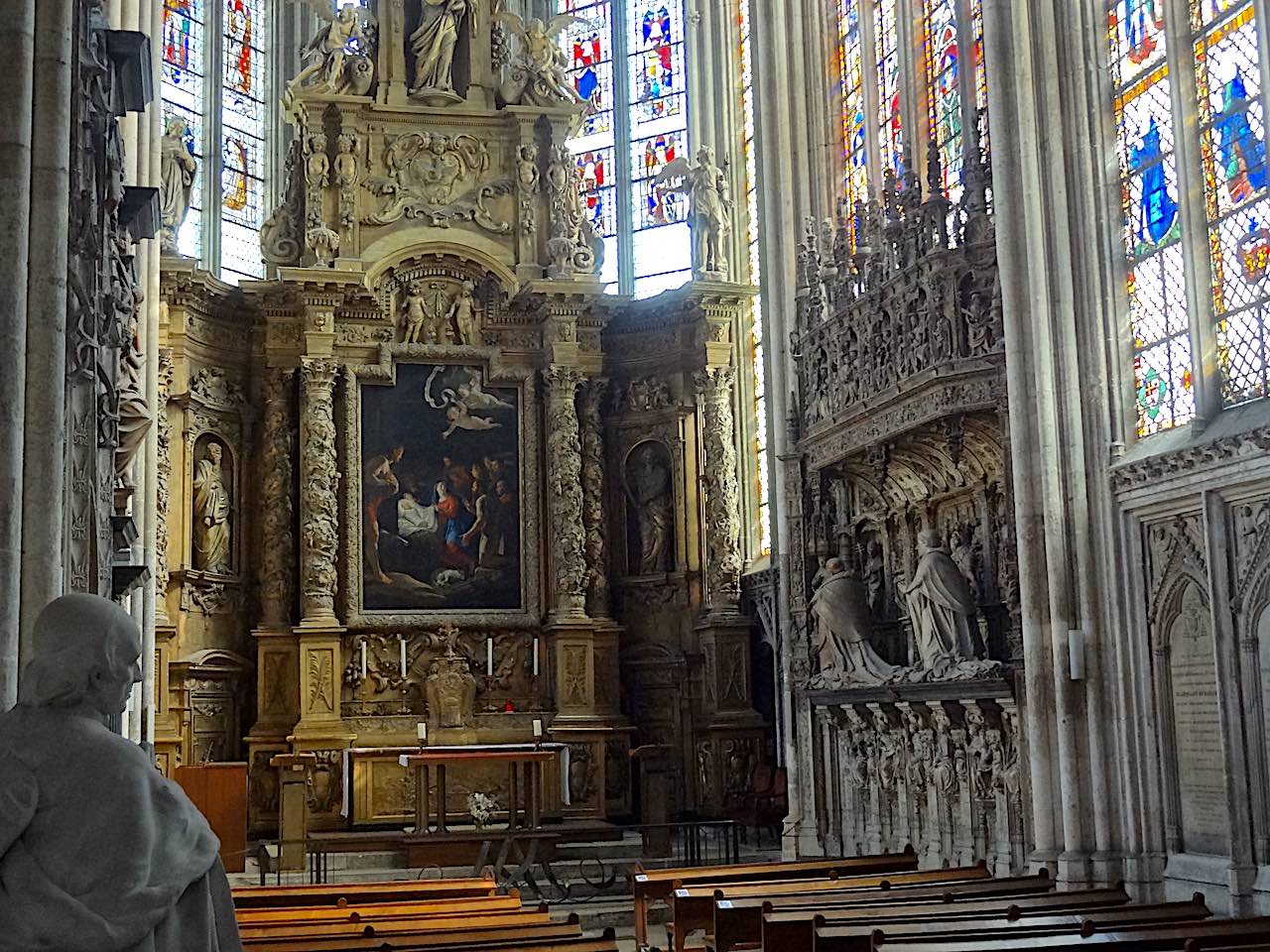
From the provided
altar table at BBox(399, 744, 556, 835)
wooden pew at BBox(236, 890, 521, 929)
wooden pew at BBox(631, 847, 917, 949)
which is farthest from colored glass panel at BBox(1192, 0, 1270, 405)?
altar table at BBox(399, 744, 556, 835)

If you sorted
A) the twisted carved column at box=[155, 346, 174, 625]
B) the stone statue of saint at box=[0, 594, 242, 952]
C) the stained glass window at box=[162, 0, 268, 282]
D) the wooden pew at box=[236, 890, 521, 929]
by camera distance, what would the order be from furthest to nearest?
the stained glass window at box=[162, 0, 268, 282] < the twisted carved column at box=[155, 346, 174, 625] < the wooden pew at box=[236, 890, 521, 929] < the stone statue of saint at box=[0, 594, 242, 952]

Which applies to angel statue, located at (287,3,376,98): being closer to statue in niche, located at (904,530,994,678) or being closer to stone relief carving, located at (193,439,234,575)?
stone relief carving, located at (193,439,234,575)

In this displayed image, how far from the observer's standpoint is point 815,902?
369 inches

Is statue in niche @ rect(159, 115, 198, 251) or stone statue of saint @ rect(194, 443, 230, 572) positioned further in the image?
stone statue of saint @ rect(194, 443, 230, 572)

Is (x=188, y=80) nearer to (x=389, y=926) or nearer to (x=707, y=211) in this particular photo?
(x=707, y=211)

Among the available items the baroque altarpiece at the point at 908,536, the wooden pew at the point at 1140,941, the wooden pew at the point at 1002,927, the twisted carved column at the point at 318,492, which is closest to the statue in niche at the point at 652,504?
the twisted carved column at the point at 318,492

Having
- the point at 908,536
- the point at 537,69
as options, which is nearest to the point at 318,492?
the point at 537,69

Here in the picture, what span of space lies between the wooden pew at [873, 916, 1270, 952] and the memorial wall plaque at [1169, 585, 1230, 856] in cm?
387

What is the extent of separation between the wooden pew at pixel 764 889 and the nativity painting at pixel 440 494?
10.1 meters

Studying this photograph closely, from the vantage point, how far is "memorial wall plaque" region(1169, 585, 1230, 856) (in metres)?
11.4

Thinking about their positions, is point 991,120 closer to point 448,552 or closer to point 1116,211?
point 1116,211

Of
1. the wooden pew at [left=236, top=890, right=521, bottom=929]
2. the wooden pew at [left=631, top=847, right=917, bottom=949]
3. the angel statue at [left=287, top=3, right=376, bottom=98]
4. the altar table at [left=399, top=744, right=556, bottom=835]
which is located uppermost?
the angel statue at [left=287, top=3, right=376, bottom=98]

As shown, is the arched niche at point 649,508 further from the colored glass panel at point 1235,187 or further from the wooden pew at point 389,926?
the wooden pew at point 389,926

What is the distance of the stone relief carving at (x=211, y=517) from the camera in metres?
19.9
